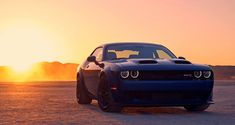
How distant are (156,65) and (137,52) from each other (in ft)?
5.94

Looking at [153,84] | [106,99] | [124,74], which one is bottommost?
[106,99]

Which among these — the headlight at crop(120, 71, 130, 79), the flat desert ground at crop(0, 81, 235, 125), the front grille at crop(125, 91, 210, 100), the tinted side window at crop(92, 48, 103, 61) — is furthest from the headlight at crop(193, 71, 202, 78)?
the tinted side window at crop(92, 48, 103, 61)

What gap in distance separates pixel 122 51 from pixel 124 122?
12.0 feet

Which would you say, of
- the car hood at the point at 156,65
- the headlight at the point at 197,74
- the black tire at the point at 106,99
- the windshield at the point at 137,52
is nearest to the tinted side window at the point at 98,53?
the windshield at the point at 137,52

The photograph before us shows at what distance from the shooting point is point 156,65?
12.0 meters

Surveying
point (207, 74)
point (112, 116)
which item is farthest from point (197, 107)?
point (112, 116)

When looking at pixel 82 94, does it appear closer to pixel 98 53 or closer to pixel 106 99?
pixel 98 53

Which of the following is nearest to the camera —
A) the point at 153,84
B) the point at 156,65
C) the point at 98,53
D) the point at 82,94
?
the point at 153,84

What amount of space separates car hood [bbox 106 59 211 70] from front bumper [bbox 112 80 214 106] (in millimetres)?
267

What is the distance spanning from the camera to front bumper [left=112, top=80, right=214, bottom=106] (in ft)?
38.6

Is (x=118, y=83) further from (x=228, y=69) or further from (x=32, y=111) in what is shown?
(x=228, y=69)

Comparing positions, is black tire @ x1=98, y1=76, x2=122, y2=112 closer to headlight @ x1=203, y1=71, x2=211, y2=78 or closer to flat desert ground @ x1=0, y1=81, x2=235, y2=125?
flat desert ground @ x1=0, y1=81, x2=235, y2=125

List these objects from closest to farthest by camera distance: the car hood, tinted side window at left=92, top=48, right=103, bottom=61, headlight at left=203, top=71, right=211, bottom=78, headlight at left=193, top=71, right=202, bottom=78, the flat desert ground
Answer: the flat desert ground → the car hood → headlight at left=193, top=71, right=202, bottom=78 → headlight at left=203, top=71, right=211, bottom=78 → tinted side window at left=92, top=48, right=103, bottom=61

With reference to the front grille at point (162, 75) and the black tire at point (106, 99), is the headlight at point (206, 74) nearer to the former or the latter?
the front grille at point (162, 75)
